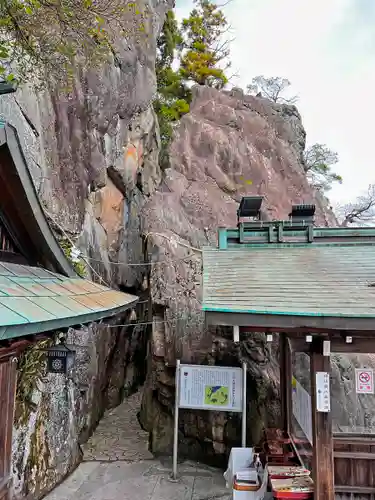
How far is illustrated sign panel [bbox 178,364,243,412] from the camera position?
319 inches

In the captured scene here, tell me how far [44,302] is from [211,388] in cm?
575

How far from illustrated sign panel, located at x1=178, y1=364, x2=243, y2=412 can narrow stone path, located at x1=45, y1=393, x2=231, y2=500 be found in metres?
1.67

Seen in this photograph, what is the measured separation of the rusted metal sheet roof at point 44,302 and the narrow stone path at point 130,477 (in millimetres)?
4630

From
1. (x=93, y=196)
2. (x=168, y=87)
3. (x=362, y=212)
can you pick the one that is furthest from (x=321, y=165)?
(x=93, y=196)

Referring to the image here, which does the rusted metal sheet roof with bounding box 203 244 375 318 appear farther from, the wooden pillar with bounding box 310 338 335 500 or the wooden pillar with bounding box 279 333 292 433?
the wooden pillar with bounding box 279 333 292 433

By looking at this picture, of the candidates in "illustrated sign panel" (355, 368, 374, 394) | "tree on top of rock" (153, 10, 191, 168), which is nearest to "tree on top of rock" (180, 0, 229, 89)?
"tree on top of rock" (153, 10, 191, 168)

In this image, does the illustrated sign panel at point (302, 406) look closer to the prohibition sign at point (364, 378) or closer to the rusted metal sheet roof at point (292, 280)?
the prohibition sign at point (364, 378)

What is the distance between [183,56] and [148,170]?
1312cm

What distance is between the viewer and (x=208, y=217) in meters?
15.7

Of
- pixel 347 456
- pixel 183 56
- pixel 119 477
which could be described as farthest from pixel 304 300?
pixel 183 56

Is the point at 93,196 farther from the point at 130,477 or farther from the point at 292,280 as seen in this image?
the point at 130,477

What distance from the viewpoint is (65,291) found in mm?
4406

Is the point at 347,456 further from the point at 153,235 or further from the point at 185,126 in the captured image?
the point at 185,126

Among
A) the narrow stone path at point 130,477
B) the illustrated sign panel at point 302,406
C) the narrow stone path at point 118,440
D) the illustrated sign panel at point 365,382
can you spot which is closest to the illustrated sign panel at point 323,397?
the illustrated sign panel at point 302,406
